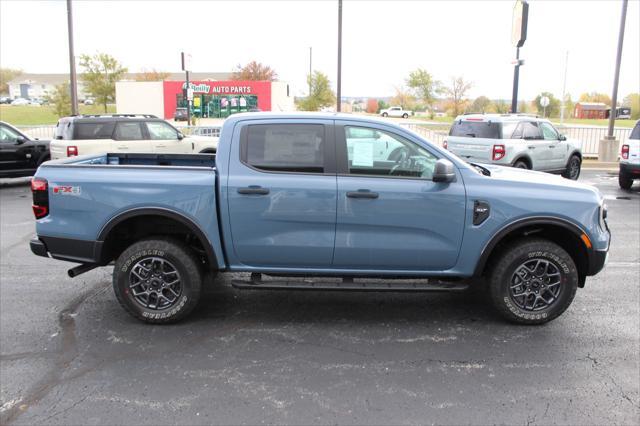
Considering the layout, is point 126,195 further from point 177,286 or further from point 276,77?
point 276,77

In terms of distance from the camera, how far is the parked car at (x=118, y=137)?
12.1 m

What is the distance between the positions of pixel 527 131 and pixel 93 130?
412 inches

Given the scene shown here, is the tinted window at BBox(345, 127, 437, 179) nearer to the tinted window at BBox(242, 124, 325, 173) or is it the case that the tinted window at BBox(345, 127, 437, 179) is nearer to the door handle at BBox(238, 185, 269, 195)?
the tinted window at BBox(242, 124, 325, 173)

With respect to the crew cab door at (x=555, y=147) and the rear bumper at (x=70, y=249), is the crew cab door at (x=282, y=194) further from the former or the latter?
the crew cab door at (x=555, y=147)

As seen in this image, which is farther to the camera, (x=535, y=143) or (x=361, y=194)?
(x=535, y=143)

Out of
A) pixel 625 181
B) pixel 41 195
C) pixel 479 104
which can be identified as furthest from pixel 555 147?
pixel 479 104

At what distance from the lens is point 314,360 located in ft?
13.2

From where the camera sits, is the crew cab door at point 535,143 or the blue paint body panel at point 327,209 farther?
the crew cab door at point 535,143

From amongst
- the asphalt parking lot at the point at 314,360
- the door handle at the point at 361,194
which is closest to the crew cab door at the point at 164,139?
the asphalt parking lot at the point at 314,360

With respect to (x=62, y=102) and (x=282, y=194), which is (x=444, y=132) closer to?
(x=282, y=194)

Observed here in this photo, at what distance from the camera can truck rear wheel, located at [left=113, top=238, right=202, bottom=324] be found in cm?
454

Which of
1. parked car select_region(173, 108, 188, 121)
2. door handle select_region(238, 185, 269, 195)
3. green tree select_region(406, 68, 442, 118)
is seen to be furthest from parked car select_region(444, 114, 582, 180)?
green tree select_region(406, 68, 442, 118)

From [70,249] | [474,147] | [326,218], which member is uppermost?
[474,147]

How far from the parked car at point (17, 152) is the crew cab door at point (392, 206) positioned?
445 inches
